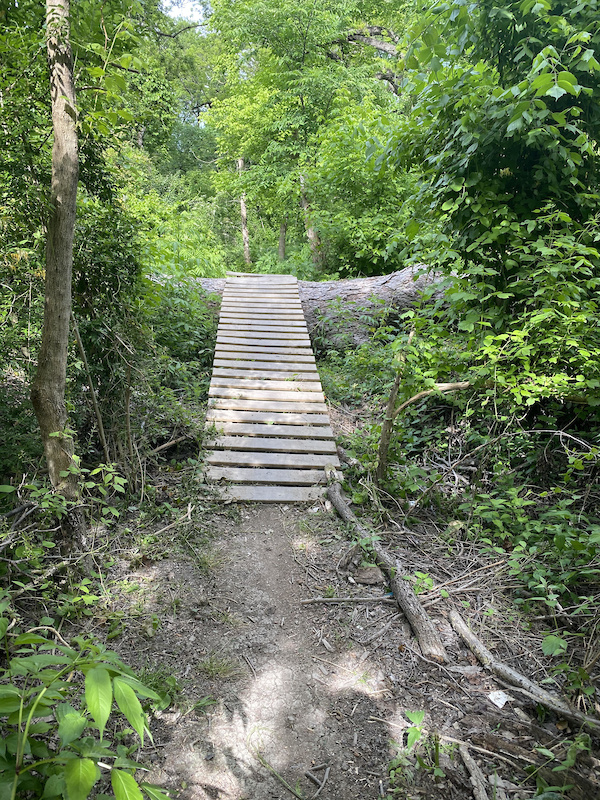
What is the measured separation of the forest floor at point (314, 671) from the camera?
192cm

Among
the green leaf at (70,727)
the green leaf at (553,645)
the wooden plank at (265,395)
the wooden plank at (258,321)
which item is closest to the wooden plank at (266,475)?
the wooden plank at (265,395)

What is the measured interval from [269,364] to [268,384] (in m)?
0.57

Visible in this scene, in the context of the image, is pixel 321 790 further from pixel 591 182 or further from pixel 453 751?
pixel 591 182

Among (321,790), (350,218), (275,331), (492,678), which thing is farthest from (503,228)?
(350,218)

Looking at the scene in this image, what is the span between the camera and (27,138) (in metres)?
2.56

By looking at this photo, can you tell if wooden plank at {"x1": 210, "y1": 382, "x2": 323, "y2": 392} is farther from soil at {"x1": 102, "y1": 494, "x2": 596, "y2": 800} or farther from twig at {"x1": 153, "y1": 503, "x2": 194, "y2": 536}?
soil at {"x1": 102, "y1": 494, "x2": 596, "y2": 800}

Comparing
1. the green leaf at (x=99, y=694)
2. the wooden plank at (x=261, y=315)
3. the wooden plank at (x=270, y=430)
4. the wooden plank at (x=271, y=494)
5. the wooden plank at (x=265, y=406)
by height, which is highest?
the green leaf at (x=99, y=694)

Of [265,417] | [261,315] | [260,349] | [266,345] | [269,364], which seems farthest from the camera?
[261,315]

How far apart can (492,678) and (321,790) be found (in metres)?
1.05

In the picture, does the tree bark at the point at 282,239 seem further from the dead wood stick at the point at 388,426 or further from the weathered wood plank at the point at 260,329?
the dead wood stick at the point at 388,426

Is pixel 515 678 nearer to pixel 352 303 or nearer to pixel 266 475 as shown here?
pixel 266 475

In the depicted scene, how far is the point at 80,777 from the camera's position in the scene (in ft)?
3.12

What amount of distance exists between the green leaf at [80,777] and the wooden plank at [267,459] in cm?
360

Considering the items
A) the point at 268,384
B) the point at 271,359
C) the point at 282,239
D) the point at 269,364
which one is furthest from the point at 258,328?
the point at 282,239
